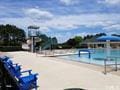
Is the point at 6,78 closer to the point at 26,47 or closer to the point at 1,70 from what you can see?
the point at 1,70

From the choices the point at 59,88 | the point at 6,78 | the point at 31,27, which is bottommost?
the point at 59,88

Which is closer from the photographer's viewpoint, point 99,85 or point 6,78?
point 6,78

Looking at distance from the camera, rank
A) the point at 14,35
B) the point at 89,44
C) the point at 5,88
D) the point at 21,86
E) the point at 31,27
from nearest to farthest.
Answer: the point at 5,88 → the point at 21,86 → the point at 31,27 → the point at 89,44 → the point at 14,35

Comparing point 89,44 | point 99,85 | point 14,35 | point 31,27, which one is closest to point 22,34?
point 14,35

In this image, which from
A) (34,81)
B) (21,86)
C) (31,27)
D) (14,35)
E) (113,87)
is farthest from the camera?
(14,35)

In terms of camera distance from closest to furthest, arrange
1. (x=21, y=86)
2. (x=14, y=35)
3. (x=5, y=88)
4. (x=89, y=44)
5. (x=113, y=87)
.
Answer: (x=5, y=88) → (x=21, y=86) → (x=113, y=87) → (x=89, y=44) → (x=14, y=35)

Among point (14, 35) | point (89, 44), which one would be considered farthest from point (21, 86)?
point (14, 35)

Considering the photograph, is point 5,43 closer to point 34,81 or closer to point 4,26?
point 4,26

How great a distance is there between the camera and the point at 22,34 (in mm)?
86312

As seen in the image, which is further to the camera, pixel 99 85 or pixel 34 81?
pixel 99 85

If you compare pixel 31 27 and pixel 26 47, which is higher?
pixel 31 27

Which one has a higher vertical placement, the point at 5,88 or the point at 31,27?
the point at 31,27

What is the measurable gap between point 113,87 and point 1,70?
3376 millimetres

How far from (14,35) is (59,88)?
75116 millimetres
